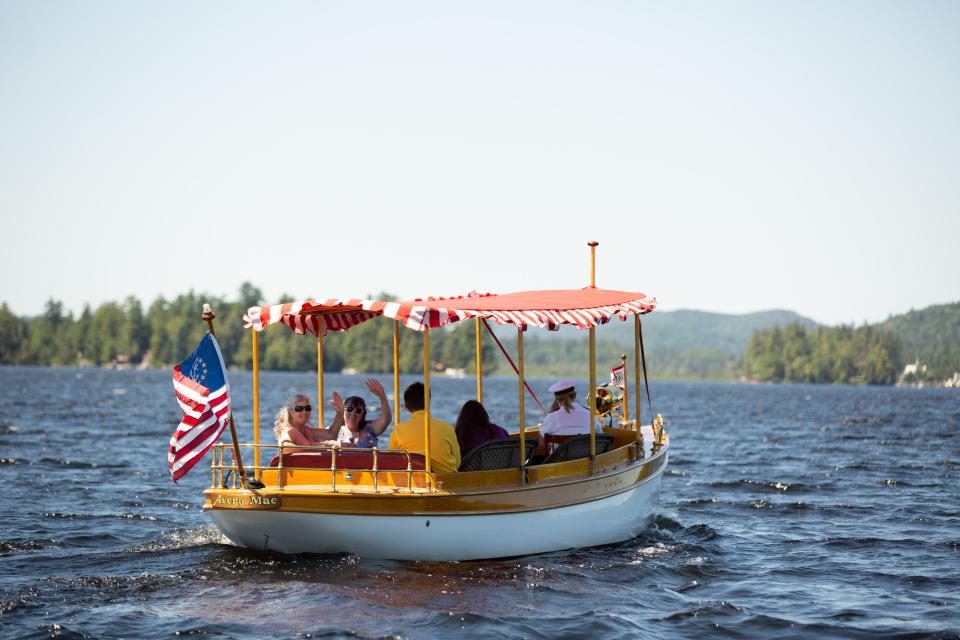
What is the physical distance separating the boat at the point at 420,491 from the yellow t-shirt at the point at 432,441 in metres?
0.12

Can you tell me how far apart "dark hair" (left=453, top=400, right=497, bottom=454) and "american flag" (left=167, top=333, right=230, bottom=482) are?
3.38 m

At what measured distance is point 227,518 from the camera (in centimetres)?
1309

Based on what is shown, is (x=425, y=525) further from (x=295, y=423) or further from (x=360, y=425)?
(x=295, y=423)

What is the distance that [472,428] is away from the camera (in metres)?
14.4

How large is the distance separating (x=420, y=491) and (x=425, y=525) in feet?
1.33

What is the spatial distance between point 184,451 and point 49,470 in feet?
47.5

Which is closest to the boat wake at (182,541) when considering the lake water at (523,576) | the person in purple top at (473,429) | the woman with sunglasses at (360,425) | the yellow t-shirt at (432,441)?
the lake water at (523,576)

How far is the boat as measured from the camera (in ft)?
41.7

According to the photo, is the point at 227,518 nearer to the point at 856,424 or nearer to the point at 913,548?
the point at 913,548

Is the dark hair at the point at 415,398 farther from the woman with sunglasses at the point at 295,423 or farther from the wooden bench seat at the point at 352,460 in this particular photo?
the woman with sunglasses at the point at 295,423

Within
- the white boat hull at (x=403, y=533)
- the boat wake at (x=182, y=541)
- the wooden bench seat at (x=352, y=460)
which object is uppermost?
the wooden bench seat at (x=352, y=460)

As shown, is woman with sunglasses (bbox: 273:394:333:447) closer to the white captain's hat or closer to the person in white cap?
the person in white cap

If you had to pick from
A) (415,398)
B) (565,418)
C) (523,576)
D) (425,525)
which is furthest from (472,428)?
(523,576)

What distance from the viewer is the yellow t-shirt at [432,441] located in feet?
43.2
